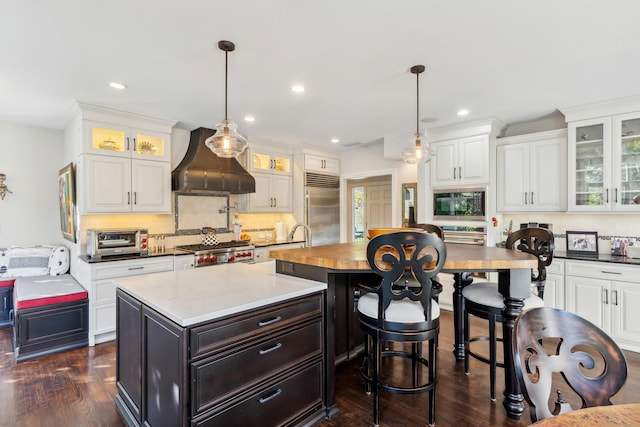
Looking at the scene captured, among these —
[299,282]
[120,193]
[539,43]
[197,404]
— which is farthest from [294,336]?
[120,193]

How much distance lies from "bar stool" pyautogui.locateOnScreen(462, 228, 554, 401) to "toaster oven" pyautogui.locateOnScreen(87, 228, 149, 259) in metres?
3.52

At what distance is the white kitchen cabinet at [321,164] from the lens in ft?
18.8

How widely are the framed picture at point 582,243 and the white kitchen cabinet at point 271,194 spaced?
399 cm

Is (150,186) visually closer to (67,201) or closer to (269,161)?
(67,201)

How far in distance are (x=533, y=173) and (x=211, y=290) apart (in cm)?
403

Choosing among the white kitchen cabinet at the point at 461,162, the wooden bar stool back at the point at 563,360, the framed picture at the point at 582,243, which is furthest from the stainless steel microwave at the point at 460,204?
the wooden bar stool back at the point at 563,360

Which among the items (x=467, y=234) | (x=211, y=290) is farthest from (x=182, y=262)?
(x=467, y=234)

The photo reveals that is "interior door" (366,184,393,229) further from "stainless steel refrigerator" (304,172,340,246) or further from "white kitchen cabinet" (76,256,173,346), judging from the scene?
"white kitchen cabinet" (76,256,173,346)

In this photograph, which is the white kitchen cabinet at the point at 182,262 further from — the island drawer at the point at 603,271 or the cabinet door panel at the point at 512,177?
the island drawer at the point at 603,271

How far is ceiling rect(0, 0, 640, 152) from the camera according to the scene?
1.93 meters

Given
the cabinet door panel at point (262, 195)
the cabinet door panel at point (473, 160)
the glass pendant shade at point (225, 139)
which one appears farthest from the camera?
the cabinet door panel at point (262, 195)

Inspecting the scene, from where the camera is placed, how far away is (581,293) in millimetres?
3453

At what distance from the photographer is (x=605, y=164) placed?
11.5ft

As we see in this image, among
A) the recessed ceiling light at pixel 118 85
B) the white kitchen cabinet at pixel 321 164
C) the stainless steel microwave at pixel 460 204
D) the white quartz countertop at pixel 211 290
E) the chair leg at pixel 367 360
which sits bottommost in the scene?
the chair leg at pixel 367 360
